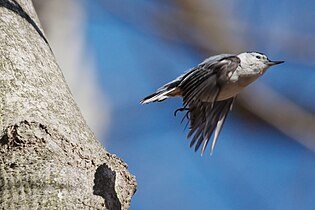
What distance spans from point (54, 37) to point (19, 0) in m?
1.21

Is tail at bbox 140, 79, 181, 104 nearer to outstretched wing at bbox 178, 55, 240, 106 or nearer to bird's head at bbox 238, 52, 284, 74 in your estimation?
outstretched wing at bbox 178, 55, 240, 106

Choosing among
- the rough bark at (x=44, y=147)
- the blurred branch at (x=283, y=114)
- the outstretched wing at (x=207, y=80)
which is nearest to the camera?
the rough bark at (x=44, y=147)

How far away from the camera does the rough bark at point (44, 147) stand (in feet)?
2.89

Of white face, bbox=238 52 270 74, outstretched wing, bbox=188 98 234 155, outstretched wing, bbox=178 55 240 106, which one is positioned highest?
white face, bbox=238 52 270 74

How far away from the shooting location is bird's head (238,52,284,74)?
5.98 feet

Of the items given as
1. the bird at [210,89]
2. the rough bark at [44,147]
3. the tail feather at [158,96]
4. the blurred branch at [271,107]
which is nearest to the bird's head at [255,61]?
the bird at [210,89]

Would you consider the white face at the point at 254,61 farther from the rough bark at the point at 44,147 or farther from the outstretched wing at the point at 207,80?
the rough bark at the point at 44,147

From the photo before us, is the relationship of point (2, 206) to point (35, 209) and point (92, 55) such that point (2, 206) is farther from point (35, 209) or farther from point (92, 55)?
point (92, 55)

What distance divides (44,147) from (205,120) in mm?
892

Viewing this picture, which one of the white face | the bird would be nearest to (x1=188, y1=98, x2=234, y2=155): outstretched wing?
the bird

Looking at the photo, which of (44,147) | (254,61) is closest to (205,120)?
(254,61)

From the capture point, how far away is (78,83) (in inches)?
102

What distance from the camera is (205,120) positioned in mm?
1805

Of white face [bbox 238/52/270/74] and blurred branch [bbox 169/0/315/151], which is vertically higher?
white face [bbox 238/52/270/74]
